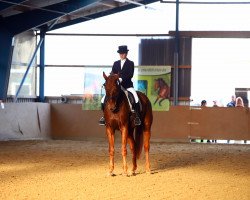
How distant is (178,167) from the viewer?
11508mm

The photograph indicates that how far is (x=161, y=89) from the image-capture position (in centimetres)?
2141

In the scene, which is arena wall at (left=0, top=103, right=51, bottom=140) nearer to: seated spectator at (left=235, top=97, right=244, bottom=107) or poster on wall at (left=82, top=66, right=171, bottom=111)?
poster on wall at (left=82, top=66, right=171, bottom=111)

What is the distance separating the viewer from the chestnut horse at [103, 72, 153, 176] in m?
9.55

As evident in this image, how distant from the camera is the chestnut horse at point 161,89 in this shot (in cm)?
2098

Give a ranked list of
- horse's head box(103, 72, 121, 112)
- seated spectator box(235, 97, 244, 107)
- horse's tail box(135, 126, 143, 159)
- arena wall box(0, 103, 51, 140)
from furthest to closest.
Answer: seated spectator box(235, 97, 244, 107) < arena wall box(0, 103, 51, 140) < horse's tail box(135, 126, 143, 159) < horse's head box(103, 72, 121, 112)

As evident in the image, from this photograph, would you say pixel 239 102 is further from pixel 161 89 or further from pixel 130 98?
pixel 130 98

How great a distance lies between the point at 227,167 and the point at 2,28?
11116mm

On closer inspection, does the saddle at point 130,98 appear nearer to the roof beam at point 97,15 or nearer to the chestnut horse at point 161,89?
the chestnut horse at point 161,89

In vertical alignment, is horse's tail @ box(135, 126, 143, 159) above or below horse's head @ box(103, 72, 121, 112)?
below

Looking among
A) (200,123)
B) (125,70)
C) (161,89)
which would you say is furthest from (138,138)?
(161,89)

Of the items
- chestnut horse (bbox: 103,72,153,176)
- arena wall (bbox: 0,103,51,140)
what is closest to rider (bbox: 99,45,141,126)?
chestnut horse (bbox: 103,72,153,176)

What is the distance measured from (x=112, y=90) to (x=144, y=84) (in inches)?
479

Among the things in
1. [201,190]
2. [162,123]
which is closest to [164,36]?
[162,123]

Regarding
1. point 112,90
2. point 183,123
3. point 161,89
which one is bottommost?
point 183,123
